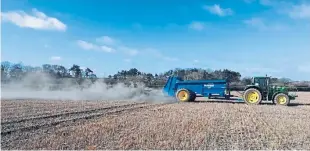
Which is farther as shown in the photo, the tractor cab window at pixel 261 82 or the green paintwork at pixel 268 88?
the tractor cab window at pixel 261 82

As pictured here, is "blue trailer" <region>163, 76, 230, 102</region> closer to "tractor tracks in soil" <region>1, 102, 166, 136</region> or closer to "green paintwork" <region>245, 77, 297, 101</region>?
"green paintwork" <region>245, 77, 297, 101</region>

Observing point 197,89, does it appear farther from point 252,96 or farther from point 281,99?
point 281,99

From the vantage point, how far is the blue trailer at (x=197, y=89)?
79.0 feet

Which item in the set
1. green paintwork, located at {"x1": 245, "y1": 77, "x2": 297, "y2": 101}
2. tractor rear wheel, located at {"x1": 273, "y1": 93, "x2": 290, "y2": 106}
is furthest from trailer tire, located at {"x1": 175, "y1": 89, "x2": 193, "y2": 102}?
tractor rear wheel, located at {"x1": 273, "y1": 93, "x2": 290, "y2": 106}

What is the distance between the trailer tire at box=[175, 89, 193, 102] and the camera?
24.5 m

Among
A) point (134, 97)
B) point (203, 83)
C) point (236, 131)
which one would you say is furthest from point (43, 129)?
point (134, 97)

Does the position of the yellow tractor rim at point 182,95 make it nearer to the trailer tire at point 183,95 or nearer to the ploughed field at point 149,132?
the trailer tire at point 183,95

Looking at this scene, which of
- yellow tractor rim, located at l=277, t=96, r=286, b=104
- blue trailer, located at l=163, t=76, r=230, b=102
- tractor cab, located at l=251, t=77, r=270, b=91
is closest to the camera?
yellow tractor rim, located at l=277, t=96, r=286, b=104

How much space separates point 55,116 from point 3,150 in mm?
6120

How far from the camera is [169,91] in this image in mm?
25547

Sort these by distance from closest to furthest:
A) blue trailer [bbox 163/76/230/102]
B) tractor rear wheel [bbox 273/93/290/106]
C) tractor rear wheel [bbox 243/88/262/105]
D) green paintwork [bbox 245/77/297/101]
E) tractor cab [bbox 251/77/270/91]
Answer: tractor rear wheel [bbox 273/93/290/106]
tractor rear wheel [bbox 243/88/262/105]
green paintwork [bbox 245/77/297/101]
tractor cab [bbox 251/77/270/91]
blue trailer [bbox 163/76/230/102]

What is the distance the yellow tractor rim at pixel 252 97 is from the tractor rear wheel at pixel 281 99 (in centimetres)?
115

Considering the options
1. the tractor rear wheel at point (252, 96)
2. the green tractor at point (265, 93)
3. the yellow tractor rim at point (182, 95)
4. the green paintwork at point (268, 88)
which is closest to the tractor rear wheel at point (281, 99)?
the green tractor at point (265, 93)

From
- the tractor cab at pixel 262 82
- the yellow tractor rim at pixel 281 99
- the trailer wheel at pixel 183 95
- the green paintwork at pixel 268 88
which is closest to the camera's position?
the yellow tractor rim at pixel 281 99
